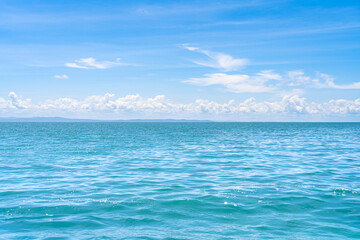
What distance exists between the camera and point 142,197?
47.4ft

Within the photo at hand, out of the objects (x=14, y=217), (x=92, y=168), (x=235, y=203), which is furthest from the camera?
(x=92, y=168)

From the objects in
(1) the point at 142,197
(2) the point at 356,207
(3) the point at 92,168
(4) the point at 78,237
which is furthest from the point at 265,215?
(3) the point at 92,168

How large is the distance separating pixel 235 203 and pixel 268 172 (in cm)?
894

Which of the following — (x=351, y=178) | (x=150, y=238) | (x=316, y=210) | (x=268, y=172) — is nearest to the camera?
(x=150, y=238)

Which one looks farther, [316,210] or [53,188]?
[53,188]

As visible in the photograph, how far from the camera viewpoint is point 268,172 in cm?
2134

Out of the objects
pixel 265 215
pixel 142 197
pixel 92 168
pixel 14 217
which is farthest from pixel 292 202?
pixel 92 168

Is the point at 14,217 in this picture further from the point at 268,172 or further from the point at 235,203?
the point at 268,172

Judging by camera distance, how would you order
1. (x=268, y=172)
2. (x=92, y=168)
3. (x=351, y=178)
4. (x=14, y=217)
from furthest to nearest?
(x=92, y=168) < (x=268, y=172) < (x=351, y=178) < (x=14, y=217)

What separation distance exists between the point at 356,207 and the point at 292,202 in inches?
104

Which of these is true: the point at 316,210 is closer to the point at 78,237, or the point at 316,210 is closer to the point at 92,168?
the point at 78,237

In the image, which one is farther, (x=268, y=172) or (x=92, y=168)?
(x=92, y=168)

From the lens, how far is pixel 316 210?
12438 millimetres

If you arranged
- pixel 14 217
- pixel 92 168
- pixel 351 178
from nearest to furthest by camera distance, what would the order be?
1. pixel 14 217
2. pixel 351 178
3. pixel 92 168
